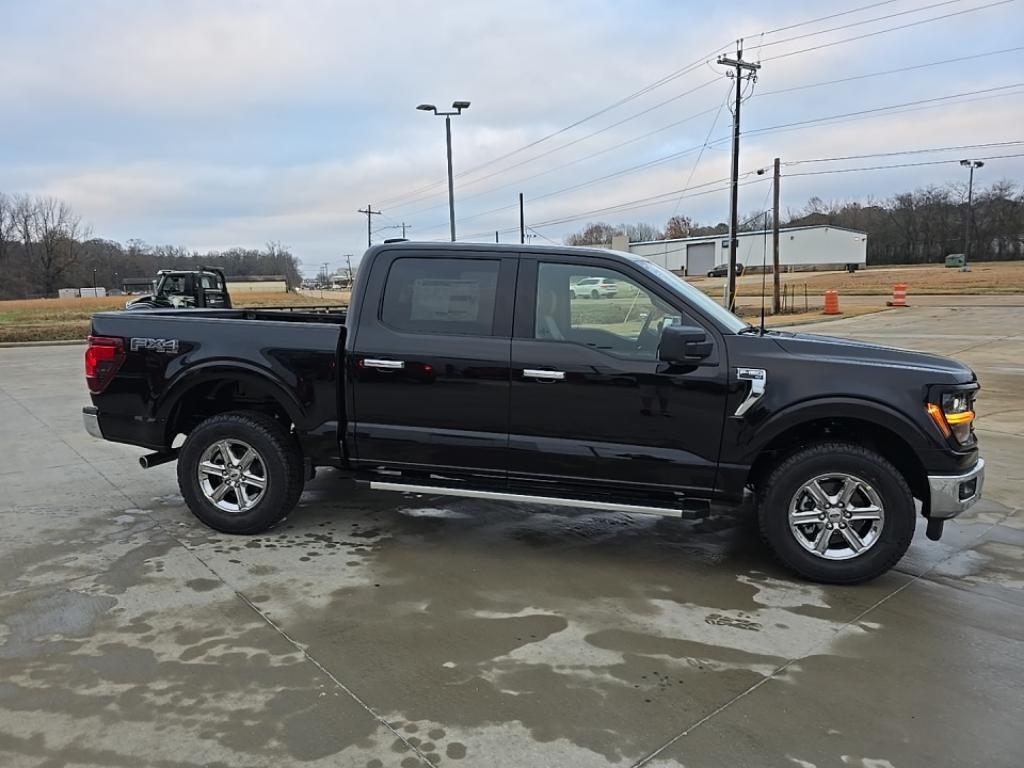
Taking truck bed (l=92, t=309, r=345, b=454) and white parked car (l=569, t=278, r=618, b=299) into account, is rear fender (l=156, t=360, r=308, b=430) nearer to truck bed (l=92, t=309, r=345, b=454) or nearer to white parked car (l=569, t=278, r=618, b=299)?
truck bed (l=92, t=309, r=345, b=454)

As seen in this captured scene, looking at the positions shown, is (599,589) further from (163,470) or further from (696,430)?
(163,470)

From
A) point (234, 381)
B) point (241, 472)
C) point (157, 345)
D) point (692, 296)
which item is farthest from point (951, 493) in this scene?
point (157, 345)

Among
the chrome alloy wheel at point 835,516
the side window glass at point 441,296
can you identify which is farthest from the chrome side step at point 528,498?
the side window glass at point 441,296

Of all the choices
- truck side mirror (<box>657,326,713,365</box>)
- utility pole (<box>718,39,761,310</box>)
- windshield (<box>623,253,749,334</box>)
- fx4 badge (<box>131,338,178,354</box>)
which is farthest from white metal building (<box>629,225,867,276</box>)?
fx4 badge (<box>131,338,178,354</box>)

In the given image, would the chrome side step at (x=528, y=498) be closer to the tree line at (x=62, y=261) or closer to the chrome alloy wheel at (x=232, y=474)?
the chrome alloy wheel at (x=232, y=474)

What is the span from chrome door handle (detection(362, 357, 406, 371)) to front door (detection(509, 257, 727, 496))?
752 millimetres

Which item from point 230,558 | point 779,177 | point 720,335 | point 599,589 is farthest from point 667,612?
point 779,177

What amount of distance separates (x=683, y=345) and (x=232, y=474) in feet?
10.4

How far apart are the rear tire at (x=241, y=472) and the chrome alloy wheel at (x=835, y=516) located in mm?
3272

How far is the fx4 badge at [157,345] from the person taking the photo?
493 centimetres

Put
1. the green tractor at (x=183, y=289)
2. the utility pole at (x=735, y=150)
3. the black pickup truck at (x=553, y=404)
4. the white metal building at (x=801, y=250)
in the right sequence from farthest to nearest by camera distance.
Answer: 1. the white metal building at (x=801, y=250)
2. the utility pole at (x=735, y=150)
3. the green tractor at (x=183, y=289)
4. the black pickup truck at (x=553, y=404)

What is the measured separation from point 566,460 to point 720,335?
120 centimetres

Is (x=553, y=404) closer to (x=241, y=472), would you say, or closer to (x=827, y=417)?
(x=827, y=417)

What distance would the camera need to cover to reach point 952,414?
4.02 metres
